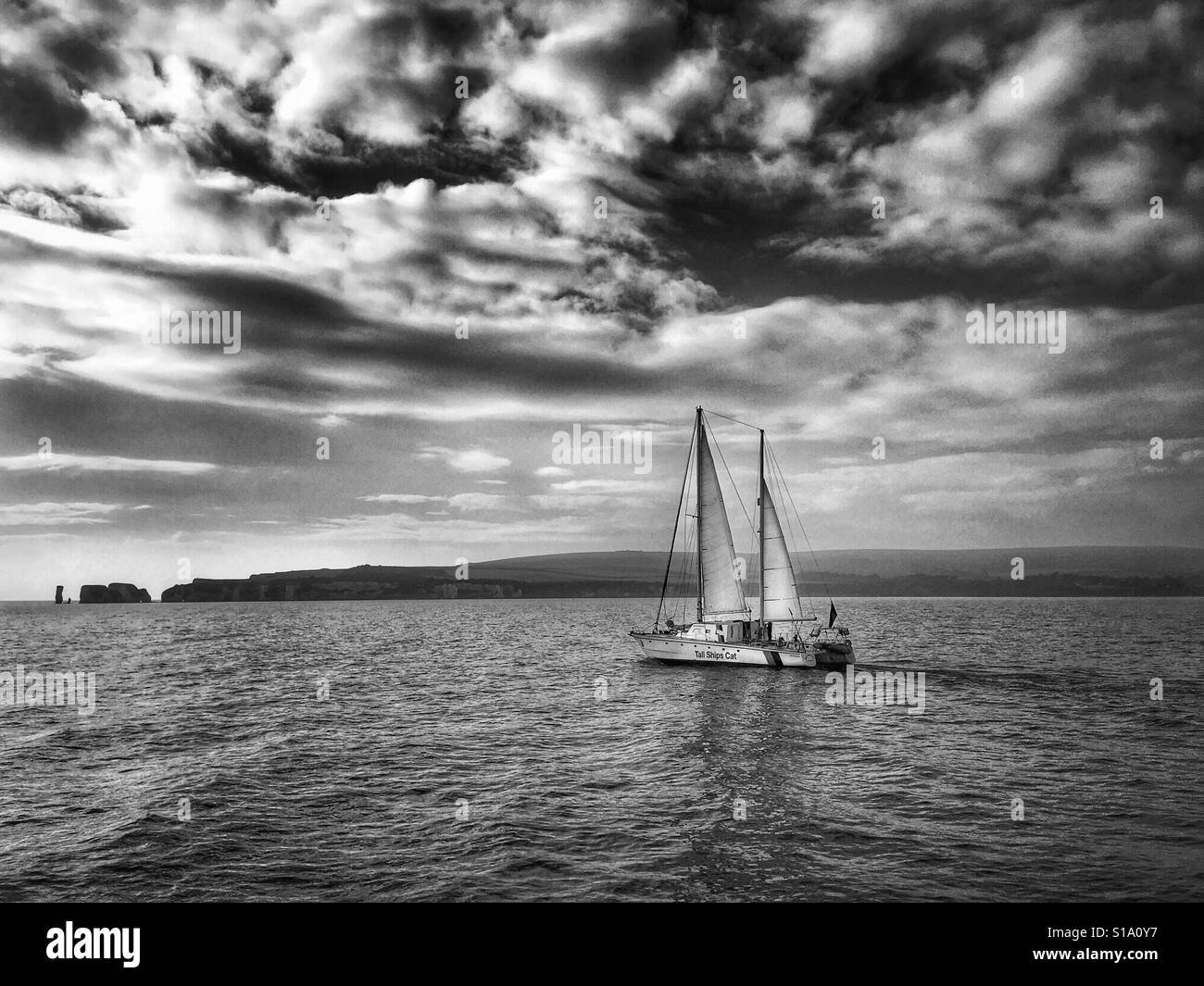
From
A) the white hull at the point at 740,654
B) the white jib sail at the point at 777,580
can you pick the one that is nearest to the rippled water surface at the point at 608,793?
the white hull at the point at 740,654

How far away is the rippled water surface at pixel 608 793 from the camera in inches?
657

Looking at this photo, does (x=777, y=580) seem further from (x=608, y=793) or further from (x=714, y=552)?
(x=608, y=793)

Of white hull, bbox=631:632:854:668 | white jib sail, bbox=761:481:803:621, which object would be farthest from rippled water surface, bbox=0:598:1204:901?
white jib sail, bbox=761:481:803:621

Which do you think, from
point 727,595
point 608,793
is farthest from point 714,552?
point 608,793

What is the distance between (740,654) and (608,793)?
35890 mm

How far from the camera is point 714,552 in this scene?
2351 inches

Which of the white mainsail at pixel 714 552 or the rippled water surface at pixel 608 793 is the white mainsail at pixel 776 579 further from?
the rippled water surface at pixel 608 793

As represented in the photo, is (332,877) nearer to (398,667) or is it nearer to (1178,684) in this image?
(398,667)

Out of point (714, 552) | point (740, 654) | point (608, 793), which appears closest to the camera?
point (608, 793)

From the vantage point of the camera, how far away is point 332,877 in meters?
16.5

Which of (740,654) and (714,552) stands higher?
(714,552)
